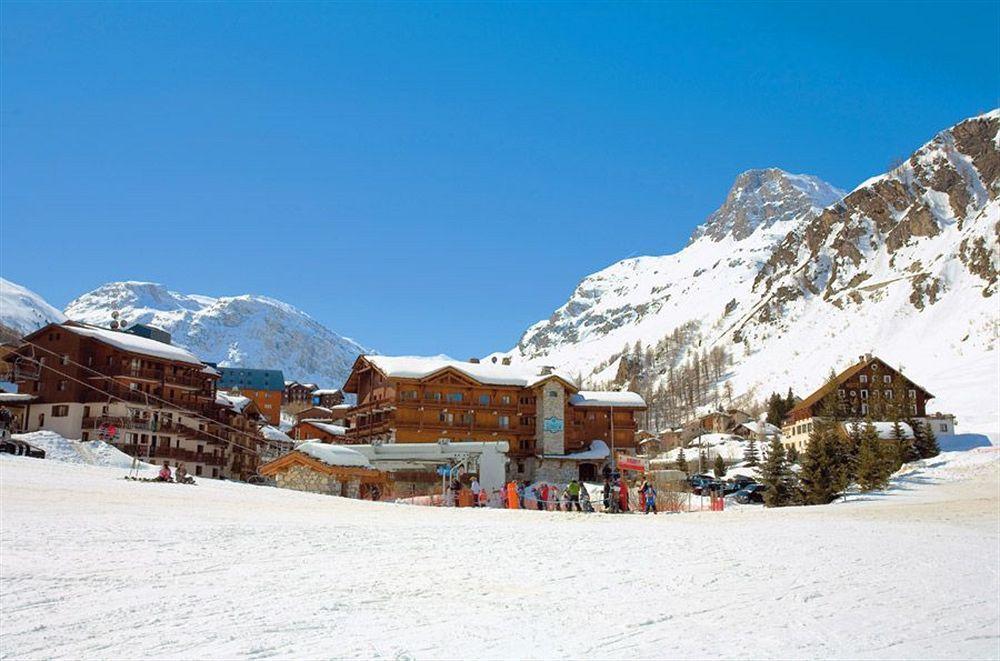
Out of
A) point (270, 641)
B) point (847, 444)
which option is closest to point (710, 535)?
point (270, 641)

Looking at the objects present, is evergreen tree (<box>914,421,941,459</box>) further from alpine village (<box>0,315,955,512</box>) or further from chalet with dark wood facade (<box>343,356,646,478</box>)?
chalet with dark wood facade (<box>343,356,646,478</box>)

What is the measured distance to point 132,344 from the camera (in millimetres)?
64625

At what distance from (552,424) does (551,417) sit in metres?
0.59

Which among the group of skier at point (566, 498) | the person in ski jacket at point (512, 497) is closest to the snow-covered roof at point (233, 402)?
the group of skier at point (566, 498)

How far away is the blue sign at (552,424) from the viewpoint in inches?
2798

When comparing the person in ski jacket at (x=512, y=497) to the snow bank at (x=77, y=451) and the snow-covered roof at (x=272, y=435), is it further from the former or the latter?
the snow-covered roof at (x=272, y=435)

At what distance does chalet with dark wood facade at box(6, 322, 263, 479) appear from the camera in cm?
6131

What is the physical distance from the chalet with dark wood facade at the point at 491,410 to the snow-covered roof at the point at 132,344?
584 inches

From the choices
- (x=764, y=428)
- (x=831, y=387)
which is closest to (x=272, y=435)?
(x=764, y=428)

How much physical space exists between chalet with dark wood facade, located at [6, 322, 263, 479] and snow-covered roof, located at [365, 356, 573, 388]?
15248 millimetres

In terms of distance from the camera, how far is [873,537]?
22.5m

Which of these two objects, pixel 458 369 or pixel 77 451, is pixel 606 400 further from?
pixel 77 451

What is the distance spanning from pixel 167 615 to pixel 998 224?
15874 centimetres

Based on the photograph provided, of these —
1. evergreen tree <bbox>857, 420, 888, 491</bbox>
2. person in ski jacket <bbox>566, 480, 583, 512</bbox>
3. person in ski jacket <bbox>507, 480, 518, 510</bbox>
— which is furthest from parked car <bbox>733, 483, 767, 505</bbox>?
person in ski jacket <bbox>507, 480, 518, 510</bbox>
